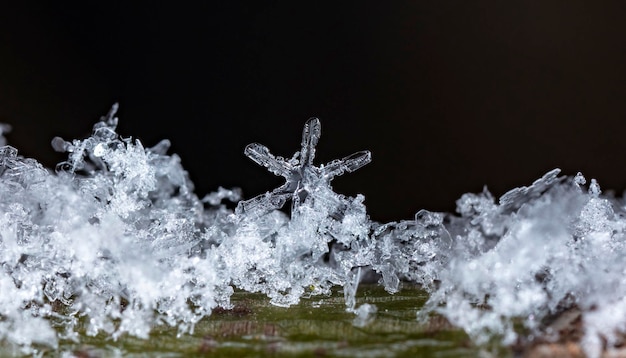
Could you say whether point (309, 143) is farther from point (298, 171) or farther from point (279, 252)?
point (279, 252)

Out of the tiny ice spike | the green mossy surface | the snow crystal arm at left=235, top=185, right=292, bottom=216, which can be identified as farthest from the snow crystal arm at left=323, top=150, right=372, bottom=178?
the green mossy surface

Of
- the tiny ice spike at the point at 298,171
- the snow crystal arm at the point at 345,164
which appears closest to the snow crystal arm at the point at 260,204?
the tiny ice spike at the point at 298,171

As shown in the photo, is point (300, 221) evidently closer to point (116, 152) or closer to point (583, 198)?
point (116, 152)

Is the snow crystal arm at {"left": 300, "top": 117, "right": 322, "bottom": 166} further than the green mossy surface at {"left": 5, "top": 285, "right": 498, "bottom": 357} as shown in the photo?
Yes

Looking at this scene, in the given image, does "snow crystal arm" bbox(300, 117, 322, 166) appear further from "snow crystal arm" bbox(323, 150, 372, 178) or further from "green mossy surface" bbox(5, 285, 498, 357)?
"green mossy surface" bbox(5, 285, 498, 357)

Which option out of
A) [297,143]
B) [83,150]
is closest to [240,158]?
[297,143]

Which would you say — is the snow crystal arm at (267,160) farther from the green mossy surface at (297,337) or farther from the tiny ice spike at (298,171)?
the green mossy surface at (297,337)

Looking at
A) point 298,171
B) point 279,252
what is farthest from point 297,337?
point 298,171
